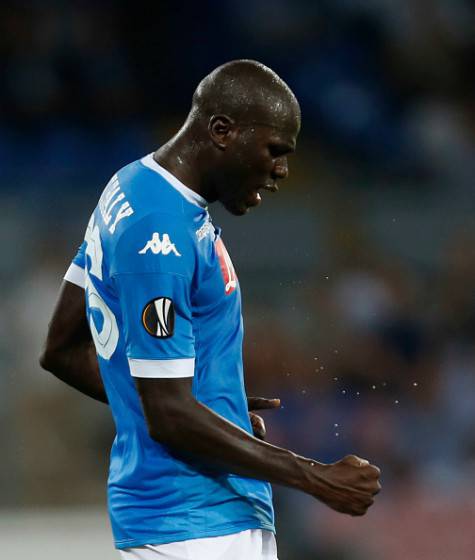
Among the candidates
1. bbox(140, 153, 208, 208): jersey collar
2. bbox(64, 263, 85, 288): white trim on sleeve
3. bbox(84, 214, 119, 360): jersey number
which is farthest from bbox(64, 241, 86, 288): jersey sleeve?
bbox(140, 153, 208, 208): jersey collar

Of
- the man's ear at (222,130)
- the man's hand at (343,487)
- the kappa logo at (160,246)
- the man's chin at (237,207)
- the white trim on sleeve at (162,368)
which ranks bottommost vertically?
the man's hand at (343,487)

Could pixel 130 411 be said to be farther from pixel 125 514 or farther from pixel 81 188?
pixel 81 188

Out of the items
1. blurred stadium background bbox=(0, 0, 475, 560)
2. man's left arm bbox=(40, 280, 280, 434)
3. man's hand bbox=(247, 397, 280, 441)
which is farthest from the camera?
blurred stadium background bbox=(0, 0, 475, 560)

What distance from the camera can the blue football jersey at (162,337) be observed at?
2.19 metres

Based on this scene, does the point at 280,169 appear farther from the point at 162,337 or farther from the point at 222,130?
the point at 162,337

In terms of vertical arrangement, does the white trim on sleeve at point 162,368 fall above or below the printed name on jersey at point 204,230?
below

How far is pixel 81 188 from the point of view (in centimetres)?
714

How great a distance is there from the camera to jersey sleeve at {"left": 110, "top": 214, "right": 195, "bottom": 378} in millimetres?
2178

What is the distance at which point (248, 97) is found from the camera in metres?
2.37

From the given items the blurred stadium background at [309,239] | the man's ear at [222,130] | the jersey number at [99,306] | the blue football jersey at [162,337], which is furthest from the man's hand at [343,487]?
the blurred stadium background at [309,239]

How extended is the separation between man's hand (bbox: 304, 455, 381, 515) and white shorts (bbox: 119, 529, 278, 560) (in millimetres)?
264

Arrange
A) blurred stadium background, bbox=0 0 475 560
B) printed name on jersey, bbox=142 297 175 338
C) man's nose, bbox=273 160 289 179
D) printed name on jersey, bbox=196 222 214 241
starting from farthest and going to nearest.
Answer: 1. blurred stadium background, bbox=0 0 475 560
2. man's nose, bbox=273 160 289 179
3. printed name on jersey, bbox=196 222 214 241
4. printed name on jersey, bbox=142 297 175 338

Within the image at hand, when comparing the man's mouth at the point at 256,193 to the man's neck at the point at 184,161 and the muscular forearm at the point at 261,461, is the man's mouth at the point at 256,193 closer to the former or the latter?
the man's neck at the point at 184,161

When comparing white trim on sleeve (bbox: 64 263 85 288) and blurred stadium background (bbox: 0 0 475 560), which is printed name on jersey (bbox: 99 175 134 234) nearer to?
white trim on sleeve (bbox: 64 263 85 288)
